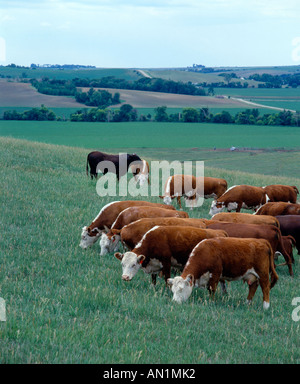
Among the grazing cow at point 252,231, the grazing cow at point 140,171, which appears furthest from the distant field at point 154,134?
the grazing cow at point 252,231

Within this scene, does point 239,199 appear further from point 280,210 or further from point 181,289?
point 181,289

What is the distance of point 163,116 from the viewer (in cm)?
10388

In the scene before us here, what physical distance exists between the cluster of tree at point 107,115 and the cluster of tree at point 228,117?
5.42 m

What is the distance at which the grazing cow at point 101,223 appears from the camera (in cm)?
1288

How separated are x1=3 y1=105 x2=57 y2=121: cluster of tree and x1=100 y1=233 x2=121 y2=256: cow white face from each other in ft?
277

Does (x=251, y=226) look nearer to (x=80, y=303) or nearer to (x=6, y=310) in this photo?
(x=80, y=303)

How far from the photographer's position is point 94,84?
129 metres

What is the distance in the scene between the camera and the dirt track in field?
9960 centimetres

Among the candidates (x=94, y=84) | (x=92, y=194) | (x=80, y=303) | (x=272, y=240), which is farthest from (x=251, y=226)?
(x=94, y=84)

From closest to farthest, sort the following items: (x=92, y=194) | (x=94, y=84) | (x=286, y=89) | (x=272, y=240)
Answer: (x=272, y=240)
(x=92, y=194)
(x=94, y=84)
(x=286, y=89)

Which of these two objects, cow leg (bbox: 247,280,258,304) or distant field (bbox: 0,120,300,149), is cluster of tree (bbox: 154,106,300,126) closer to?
distant field (bbox: 0,120,300,149)

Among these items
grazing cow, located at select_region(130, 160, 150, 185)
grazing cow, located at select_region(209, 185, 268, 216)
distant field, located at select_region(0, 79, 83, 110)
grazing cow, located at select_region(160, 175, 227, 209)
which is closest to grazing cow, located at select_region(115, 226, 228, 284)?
grazing cow, located at select_region(209, 185, 268, 216)

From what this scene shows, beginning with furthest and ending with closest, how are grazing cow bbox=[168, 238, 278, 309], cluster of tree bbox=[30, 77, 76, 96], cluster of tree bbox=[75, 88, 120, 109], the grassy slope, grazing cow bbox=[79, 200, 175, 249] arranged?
cluster of tree bbox=[30, 77, 76, 96]
cluster of tree bbox=[75, 88, 120, 109]
grazing cow bbox=[79, 200, 175, 249]
grazing cow bbox=[168, 238, 278, 309]
the grassy slope

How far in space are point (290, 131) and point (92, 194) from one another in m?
78.9
